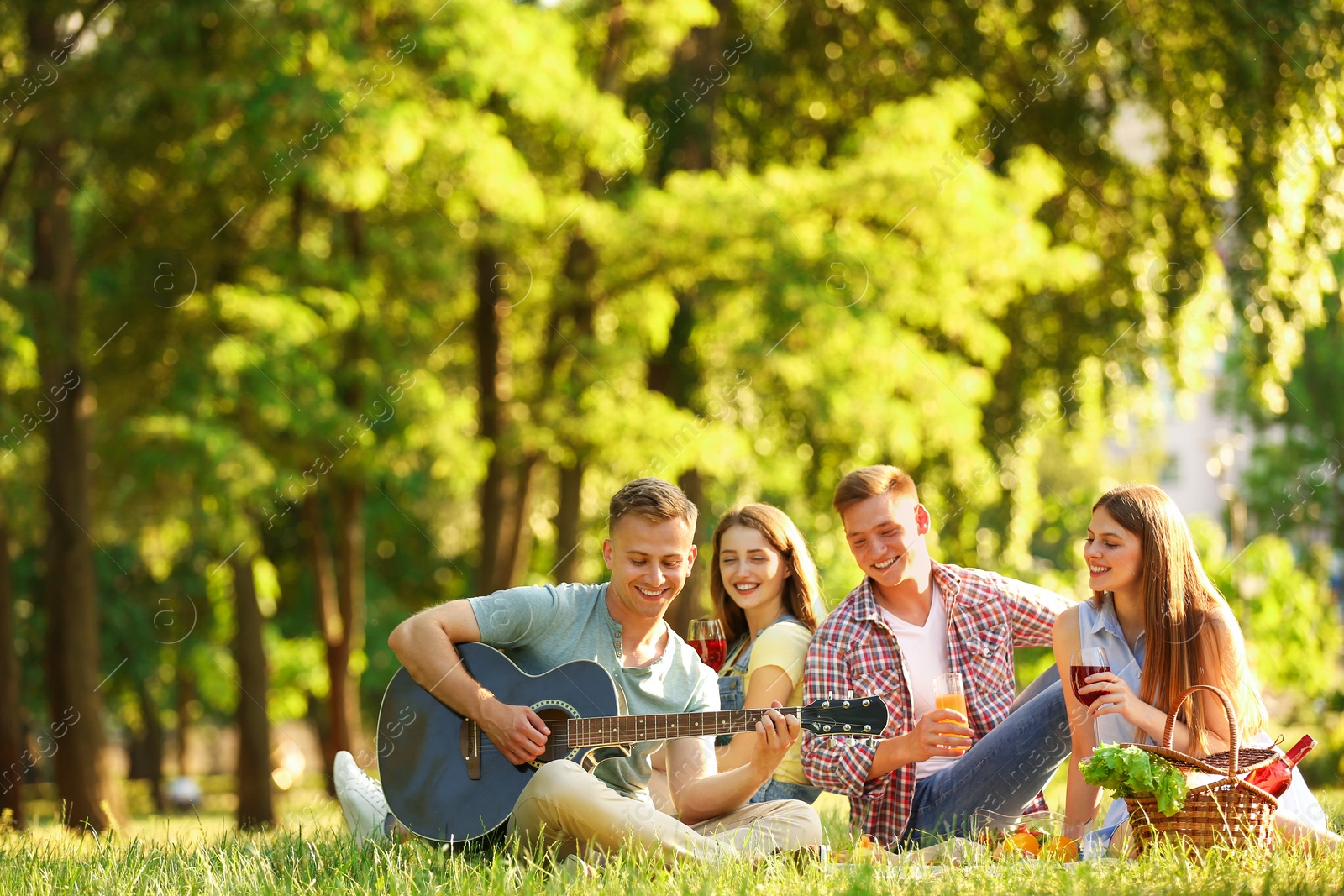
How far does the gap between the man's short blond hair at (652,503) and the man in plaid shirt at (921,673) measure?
2.36 ft

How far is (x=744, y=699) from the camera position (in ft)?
15.7

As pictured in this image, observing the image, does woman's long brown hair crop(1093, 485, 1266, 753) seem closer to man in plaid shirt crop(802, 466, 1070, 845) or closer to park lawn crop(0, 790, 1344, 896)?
man in plaid shirt crop(802, 466, 1070, 845)

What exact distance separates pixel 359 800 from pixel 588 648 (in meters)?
1.12

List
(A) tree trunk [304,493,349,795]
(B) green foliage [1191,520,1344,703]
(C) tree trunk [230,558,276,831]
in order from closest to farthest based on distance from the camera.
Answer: (C) tree trunk [230,558,276,831] < (A) tree trunk [304,493,349,795] < (B) green foliage [1191,520,1344,703]

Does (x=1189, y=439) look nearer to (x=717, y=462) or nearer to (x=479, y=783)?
(x=717, y=462)

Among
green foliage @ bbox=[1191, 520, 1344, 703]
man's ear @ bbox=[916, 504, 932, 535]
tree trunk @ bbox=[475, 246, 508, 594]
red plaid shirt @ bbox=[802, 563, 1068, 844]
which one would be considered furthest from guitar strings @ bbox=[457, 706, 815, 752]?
green foliage @ bbox=[1191, 520, 1344, 703]

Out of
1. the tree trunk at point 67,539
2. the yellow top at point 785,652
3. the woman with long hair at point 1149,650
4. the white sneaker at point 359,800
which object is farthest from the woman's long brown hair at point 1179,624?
the tree trunk at point 67,539

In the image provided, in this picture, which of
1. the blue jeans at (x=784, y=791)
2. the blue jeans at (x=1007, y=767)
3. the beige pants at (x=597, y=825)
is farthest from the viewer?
→ the blue jeans at (x=784, y=791)

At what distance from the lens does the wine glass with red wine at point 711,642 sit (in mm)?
4953

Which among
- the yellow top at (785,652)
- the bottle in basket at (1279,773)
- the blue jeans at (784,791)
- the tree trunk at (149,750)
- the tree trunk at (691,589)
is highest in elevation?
the tree trunk at (691,589)

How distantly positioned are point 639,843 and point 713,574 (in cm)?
153

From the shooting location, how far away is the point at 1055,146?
38.2 feet

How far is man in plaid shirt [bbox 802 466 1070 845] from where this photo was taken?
4.39 meters

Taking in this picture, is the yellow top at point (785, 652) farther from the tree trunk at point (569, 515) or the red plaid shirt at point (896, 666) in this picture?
the tree trunk at point (569, 515)
